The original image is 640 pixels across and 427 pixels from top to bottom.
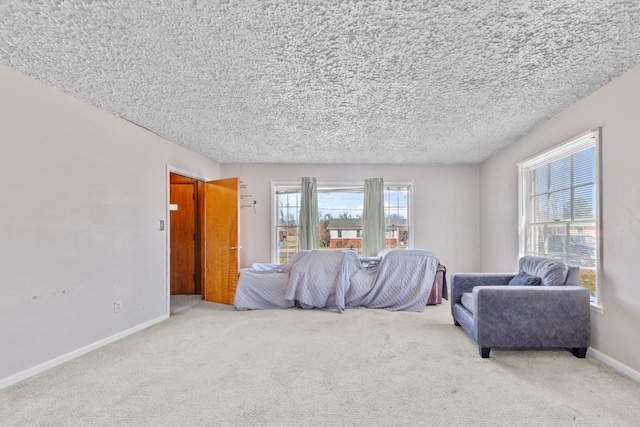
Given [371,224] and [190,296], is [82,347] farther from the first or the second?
[371,224]

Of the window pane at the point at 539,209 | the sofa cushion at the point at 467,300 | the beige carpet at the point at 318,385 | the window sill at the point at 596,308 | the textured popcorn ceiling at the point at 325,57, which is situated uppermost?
the textured popcorn ceiling at the point at 325,57

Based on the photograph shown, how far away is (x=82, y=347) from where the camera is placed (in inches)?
111

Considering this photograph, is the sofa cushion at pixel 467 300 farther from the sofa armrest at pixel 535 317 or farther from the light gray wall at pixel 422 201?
the light gray wall at pixel 422 201

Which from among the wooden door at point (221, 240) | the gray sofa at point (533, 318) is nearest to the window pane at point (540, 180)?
the gray sofa at point (533, 318)

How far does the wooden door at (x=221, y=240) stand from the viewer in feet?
15.5

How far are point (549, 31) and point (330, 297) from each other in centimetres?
369

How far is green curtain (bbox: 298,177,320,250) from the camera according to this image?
18.7 feet

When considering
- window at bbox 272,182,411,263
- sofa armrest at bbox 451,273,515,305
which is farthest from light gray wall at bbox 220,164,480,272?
sofa armrest at bbox 451,273,515,305

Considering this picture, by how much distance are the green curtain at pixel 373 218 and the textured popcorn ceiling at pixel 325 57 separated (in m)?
2.20

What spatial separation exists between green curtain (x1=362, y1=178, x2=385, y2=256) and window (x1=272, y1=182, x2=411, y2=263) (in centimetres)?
19

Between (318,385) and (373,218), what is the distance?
3.80 metres

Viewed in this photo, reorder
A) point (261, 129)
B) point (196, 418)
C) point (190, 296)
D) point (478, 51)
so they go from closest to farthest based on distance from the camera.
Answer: point (196, 418) → point (478, 51) → point (261, 129) → point (190, 296)

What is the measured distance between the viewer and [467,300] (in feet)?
10.9

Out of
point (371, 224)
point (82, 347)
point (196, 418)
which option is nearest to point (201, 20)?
point (196, 418)
